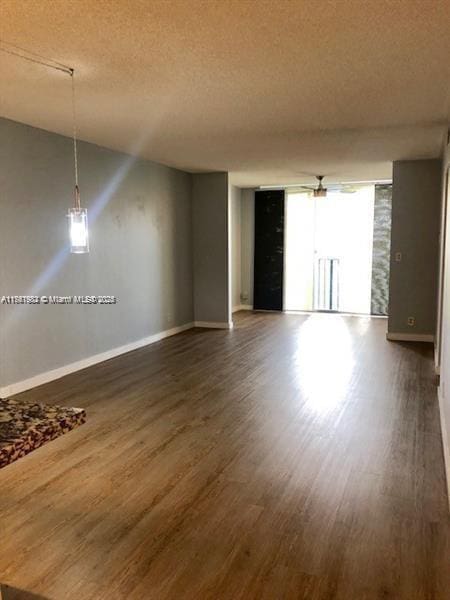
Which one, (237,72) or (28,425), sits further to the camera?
(237,72)

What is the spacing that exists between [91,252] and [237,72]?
9.56 feet

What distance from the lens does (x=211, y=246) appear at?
740 centimetres

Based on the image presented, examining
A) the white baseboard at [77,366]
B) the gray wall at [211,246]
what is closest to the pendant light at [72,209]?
the white baseboard at [77,366]

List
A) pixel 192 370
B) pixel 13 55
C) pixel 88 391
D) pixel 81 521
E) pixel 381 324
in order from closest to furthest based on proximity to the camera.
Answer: pixel 81 521 < pixel 13 55 < pixel 88 391 < pixel 192 370 < pixel 381 324

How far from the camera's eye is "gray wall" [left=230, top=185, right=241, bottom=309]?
30.3ft

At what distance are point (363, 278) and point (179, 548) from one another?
7.24 metres

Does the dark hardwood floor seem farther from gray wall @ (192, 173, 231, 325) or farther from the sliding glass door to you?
the sliding glass door

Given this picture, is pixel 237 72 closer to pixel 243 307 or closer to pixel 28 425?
pixel 28 425

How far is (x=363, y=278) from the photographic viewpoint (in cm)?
862

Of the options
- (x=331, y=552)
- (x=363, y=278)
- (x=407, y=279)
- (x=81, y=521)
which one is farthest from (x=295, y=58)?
(x=363, y=278)

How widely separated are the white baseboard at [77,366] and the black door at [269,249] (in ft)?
9.20

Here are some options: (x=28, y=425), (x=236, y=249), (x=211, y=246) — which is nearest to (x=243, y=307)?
(x=236, y=249)

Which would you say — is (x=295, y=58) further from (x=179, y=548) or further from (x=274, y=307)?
(x=274, y=307)

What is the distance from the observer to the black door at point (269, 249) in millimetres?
9133
